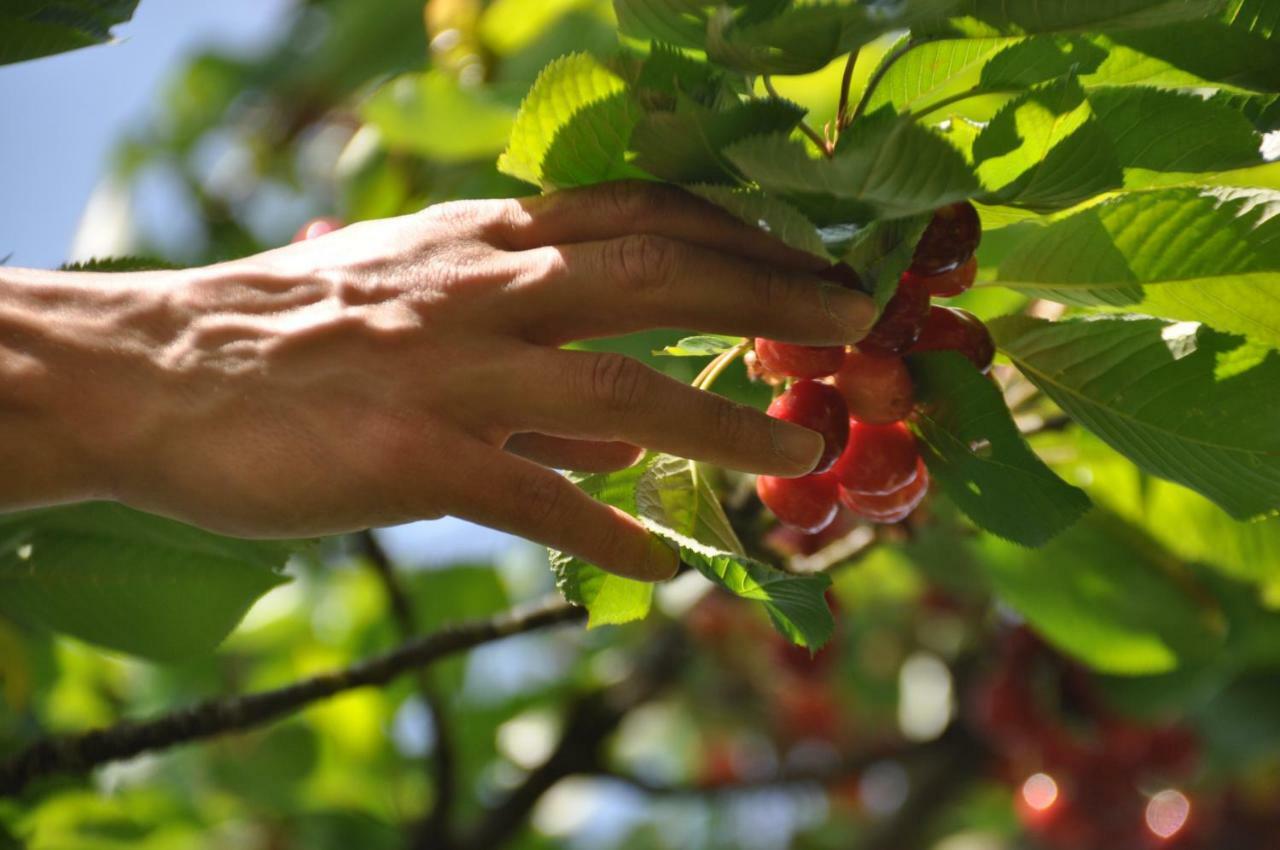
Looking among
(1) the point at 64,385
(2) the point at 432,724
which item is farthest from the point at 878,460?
(2) the point at 432,724

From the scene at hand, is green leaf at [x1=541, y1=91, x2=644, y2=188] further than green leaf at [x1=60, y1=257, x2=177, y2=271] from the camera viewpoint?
No

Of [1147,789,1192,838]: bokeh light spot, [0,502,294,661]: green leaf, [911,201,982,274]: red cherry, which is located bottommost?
[1147,789,1192,838]: bokeh light spot

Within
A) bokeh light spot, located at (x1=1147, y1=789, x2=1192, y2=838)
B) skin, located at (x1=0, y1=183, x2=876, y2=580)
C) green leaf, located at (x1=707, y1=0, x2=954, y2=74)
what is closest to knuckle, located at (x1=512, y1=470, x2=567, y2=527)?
skin, located at (x1=0, y1=183, x2=876, y2=580)

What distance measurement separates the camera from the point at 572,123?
3.27 feet

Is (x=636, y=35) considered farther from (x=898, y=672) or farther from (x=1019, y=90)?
(x=898, y=672)

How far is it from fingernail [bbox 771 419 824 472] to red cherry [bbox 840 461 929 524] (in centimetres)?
23

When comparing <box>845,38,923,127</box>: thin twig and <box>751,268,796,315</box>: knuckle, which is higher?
<box>845,38,923,127</box>: thin twig

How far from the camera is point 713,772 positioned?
12.6 feet

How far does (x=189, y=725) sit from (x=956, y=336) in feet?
3.74

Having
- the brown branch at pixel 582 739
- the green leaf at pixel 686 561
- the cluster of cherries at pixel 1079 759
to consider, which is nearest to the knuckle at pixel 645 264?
the green leaf at pixel 686 561

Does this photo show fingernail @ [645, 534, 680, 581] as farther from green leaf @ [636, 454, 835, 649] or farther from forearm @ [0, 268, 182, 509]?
forearm @ [0, 268, 182, 509]

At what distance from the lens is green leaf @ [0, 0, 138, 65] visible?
1287 mm

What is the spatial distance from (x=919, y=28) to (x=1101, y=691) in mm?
1822

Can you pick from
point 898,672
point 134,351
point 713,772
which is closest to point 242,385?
point 134,351
